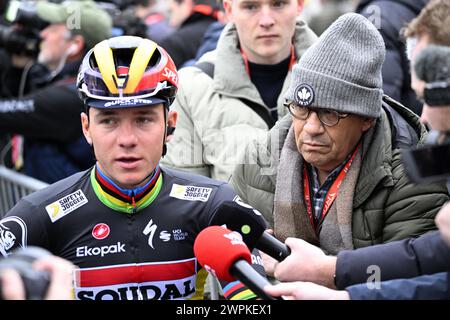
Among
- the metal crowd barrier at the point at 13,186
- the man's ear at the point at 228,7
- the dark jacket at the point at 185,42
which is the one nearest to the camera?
the man's ear at the point at 228,7

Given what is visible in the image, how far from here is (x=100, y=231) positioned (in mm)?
4266

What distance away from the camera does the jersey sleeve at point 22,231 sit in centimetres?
409

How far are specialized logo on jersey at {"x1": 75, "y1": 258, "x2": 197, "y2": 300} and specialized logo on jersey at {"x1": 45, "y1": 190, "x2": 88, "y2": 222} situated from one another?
280mm

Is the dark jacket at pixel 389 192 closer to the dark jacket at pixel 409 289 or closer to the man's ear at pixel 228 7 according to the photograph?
the dark jacket at pixel 409 289

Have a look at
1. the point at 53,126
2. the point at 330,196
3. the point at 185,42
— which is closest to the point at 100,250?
the point at 330,196

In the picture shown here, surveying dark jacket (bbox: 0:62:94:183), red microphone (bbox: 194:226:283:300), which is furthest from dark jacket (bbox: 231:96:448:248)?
dark jacket (bbox: 0:62:94:183)

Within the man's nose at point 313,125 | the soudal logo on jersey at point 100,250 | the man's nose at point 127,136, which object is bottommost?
the soudal logo on jersey at point 100,250

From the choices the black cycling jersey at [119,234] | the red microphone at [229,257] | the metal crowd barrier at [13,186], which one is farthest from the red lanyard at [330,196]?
the metal crowd barrier at [13,186]

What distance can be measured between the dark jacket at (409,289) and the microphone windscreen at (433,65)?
0.81m

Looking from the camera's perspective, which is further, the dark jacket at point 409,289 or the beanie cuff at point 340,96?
the beanie cuff at point 340,96

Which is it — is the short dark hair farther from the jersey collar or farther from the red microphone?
the jersey collar

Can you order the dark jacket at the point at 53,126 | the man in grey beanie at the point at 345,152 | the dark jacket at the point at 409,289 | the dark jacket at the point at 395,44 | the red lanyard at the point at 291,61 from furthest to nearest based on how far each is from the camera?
the dark jacket at the point at 53,126 < the dark jacket at the point at 395,44 < the red lanyard at the point at 291,61 < the man in grey beanie at the point at 345,152 < the dark jacket at the point at 409,289

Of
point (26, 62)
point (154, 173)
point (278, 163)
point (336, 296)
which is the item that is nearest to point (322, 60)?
point (278, 163)

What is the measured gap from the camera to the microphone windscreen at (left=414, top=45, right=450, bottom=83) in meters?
3.35
